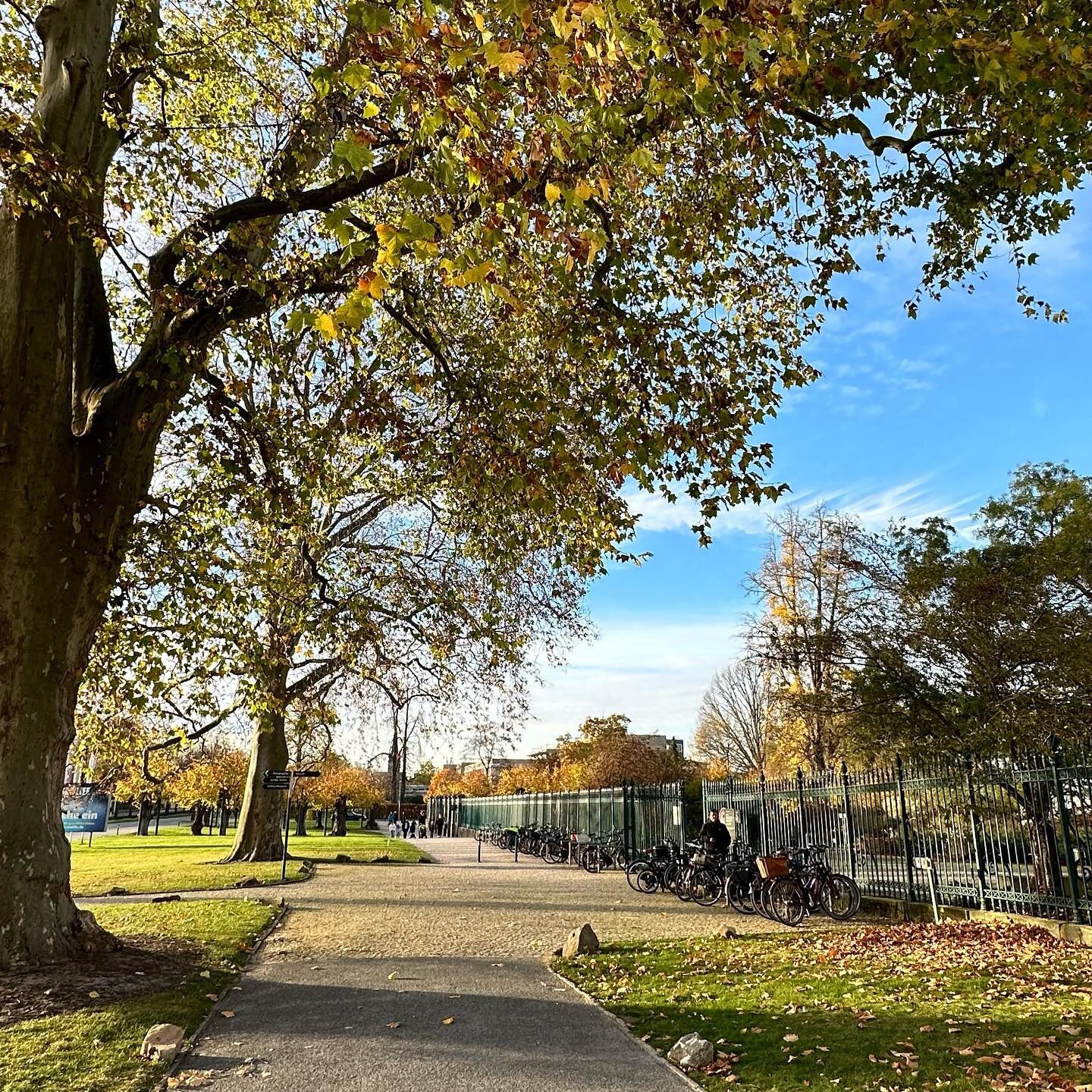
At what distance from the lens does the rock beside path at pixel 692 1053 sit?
5.45 meters

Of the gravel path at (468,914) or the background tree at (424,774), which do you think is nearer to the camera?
the gravel path at (468,914)

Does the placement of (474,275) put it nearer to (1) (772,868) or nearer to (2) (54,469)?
(2) (54,469)

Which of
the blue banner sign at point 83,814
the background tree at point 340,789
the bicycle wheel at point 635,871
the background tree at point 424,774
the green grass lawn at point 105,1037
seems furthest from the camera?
the background tree at point 424,774

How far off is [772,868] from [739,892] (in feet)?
5.94

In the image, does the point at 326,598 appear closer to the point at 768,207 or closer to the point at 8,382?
the point at 8,382

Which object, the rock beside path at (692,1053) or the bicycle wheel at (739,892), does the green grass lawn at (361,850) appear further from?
the rock beside path at (692,1053)

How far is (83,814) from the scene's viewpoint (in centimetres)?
3425

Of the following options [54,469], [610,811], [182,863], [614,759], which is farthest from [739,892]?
[614,759]

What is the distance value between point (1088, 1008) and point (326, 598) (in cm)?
1288

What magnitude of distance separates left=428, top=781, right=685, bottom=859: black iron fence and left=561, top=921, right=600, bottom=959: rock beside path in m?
11.7

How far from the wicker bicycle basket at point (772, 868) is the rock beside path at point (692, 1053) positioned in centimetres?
737

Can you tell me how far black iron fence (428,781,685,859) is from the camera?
22.0 m

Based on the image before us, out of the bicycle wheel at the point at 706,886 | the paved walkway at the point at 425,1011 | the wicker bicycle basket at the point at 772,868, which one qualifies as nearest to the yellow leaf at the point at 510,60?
the paved walkway at the point at 425,1011

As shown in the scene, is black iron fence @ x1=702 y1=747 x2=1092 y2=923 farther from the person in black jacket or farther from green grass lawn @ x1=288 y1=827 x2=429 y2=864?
green grass lawn @ x1=288 y1=827 x2=429 y2=864
